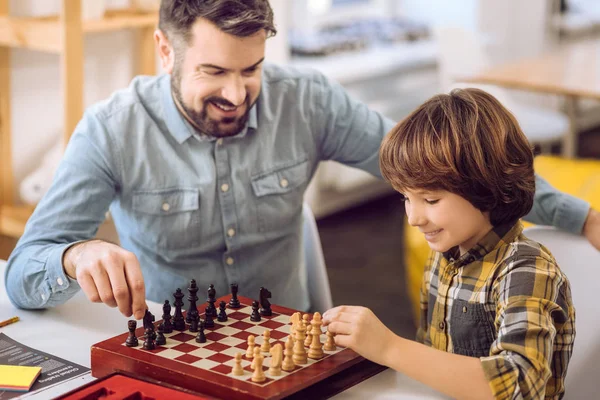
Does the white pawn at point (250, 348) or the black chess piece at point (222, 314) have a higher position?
the white pawn at point (250, 348)

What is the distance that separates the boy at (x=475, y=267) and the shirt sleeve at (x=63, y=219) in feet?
1.80

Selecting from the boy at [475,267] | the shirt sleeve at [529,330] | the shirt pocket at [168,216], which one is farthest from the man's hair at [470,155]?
the shirt pocket at [168,216]

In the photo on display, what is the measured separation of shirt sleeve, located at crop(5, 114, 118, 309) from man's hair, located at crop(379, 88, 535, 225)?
24.9 inches

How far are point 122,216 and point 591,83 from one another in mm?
2585

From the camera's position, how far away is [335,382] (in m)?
1.29

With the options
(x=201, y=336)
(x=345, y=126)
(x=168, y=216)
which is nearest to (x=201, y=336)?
(x=201, y=336)

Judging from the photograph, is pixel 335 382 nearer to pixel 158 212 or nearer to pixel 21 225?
pixel 158 212

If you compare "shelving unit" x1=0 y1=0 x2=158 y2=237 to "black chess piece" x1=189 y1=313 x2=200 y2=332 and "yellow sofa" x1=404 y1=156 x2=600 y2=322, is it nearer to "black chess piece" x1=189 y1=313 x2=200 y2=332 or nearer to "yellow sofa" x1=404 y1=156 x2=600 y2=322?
"yellow sofa" x1=404 y1=156 x2=600 y2=322

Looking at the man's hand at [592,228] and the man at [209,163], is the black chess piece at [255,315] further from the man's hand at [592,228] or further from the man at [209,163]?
the man's hand at [592,228]

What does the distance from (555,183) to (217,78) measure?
1.54 m

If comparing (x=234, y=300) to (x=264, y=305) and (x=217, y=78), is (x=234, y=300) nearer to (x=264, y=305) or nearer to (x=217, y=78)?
(x=264, y=305)

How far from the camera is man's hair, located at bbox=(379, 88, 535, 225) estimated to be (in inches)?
54.6

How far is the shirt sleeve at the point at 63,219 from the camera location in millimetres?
1587

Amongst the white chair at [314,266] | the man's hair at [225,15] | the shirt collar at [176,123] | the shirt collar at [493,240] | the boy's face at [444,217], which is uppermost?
the man's hair at [225,15]
